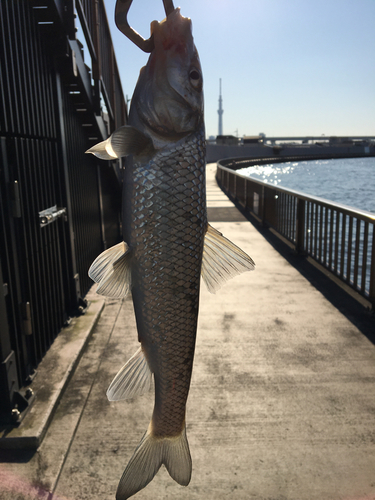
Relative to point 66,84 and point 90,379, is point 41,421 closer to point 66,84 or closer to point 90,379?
point 90,379

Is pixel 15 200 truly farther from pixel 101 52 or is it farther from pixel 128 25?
pixel 101 52

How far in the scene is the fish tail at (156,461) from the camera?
1.64 meters

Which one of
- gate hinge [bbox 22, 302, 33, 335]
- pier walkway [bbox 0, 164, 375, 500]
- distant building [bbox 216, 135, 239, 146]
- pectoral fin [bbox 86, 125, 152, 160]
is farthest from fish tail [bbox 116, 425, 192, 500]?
distant building [bbox 216, 135, 239, 146]

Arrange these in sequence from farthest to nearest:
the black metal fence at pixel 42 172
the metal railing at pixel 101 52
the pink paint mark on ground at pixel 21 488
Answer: the metal railing at pixel 101 52 → the black metal fence at pixel 42 172 → the pink paint mark on ground at pixel 21 488

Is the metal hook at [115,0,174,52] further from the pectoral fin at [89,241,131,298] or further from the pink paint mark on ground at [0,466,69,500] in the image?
the pink paint mark on ground at [0,466,69,500]

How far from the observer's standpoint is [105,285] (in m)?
1.45

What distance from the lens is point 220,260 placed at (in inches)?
64.7

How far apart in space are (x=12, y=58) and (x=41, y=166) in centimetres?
126

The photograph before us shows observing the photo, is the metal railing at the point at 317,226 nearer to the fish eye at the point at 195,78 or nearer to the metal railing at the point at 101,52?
the metal railing at the point at 101,52

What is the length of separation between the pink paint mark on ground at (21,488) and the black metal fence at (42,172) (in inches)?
22.7

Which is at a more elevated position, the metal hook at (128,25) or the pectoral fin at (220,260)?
Result: the metal hook at (128,25)

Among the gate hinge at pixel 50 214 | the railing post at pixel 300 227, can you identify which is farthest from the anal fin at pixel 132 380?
the railing post at pixel 300 227

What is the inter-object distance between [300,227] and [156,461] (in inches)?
322

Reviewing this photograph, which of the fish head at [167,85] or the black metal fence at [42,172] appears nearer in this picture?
the fish head at [167,85]
